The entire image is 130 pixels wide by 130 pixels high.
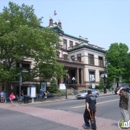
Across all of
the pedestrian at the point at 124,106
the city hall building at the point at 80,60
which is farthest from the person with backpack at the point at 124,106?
the city hall building at the point at 80,60

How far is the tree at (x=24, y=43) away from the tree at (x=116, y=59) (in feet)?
82.9

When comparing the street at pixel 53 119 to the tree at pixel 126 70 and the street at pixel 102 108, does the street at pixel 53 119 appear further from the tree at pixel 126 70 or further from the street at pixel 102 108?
the tree at pixel 126 70

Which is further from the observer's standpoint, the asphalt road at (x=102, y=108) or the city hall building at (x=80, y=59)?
the city hall building at (x=80, y=59)

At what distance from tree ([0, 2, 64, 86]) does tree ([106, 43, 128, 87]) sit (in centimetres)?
2528

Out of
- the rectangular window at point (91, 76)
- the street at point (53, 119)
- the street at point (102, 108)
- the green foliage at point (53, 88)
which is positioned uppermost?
the rectangular window at point (91, 76)

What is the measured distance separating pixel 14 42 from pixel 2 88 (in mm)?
12831

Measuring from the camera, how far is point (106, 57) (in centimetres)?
4972

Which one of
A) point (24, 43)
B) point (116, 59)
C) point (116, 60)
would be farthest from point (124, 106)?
point (116, 60)

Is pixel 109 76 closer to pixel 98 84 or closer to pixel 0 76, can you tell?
pixel 98 84

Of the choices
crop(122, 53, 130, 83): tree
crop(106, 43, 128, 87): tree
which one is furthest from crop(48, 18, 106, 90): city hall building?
crop(122, 53, 130, 83): tree

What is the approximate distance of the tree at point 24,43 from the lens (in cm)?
2195

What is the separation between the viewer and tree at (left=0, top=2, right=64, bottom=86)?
2195cm

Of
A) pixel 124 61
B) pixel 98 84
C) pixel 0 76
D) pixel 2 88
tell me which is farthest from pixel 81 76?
pixel 0 76

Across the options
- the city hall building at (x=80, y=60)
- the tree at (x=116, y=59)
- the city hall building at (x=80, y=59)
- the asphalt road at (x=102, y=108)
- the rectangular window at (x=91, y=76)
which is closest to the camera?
the asphalt road at (x=102, y=108)
